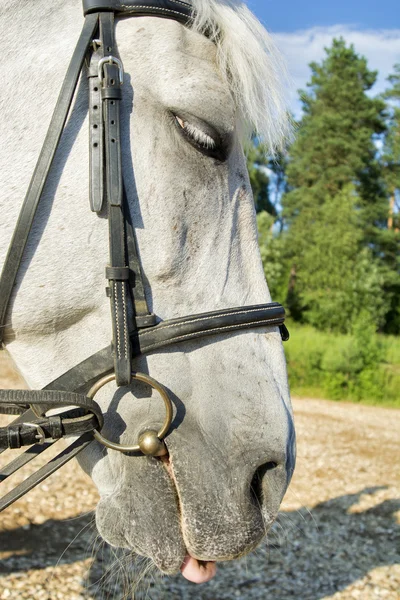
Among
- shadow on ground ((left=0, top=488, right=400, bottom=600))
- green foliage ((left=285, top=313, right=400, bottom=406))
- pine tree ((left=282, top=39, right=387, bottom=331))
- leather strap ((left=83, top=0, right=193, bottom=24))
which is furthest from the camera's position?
pine tree ((left=282, top=39, right=387, bottom=331))

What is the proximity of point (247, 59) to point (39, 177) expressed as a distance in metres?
0.77

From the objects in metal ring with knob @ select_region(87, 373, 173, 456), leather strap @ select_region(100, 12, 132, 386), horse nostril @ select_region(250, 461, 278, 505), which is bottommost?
horse nostril @ select_region(250, 461, 278, 505)

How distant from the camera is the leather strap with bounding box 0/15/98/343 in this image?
152 cm

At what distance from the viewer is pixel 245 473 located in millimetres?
1614

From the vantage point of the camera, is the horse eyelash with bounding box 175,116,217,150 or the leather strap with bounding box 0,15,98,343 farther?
the horse eyelash with bounding box 175,116,217,150

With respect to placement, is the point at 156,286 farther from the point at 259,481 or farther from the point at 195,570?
the point at 195,570

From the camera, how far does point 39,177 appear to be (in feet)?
4.99

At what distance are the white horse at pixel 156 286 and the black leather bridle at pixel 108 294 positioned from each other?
4 centimetres

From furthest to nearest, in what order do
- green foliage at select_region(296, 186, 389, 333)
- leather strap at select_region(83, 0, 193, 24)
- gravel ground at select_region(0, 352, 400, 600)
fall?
green foliage at select_region(296, 186, 389, 333) → gravel ground at select_region(0, 352, 400, 600) → leather strap at select_region(83, 0, 193, 24)

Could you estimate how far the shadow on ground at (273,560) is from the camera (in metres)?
4.58

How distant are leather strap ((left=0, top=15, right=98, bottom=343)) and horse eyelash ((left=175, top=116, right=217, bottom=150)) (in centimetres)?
32

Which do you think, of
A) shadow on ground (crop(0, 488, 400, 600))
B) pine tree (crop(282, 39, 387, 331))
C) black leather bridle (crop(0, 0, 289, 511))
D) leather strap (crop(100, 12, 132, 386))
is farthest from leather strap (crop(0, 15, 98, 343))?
pine tree (crop(282, 39, 387, 331))

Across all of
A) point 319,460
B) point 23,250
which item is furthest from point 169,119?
point 319,460

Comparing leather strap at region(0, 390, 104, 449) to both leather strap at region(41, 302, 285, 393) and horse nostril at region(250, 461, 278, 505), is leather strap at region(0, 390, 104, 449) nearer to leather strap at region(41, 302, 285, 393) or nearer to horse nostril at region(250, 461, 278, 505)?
leather strap at region(41, 302, 285, 393)
